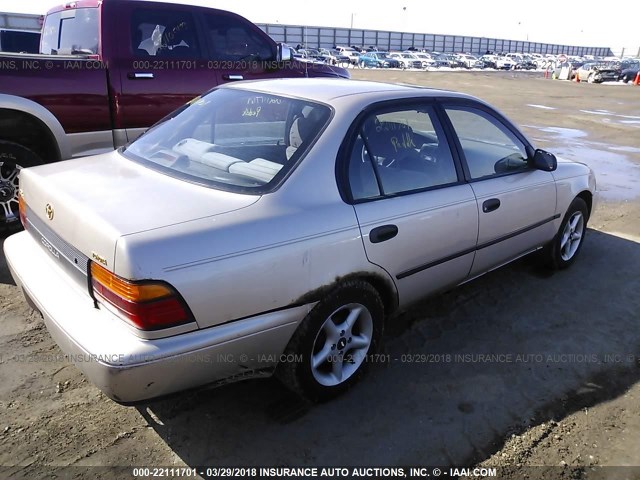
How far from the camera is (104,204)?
232cm

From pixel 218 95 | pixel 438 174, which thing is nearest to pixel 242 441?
pixel 438 174

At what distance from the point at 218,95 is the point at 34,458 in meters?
2.24

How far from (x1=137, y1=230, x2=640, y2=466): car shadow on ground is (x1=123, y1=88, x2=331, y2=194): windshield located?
1.08 m

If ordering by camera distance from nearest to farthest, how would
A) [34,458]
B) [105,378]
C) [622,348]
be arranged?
[105,378] < [34,458] < [622,348]

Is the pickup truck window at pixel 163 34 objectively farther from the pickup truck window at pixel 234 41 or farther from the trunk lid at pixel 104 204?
the trunk lid at pixel 104 204

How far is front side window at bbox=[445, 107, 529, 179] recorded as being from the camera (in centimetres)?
347

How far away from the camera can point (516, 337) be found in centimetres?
352

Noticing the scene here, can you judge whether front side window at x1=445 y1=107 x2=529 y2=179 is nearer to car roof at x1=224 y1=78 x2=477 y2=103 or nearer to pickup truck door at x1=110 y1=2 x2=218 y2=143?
car roof at x1=224 y1=78 x2=477 y2=103

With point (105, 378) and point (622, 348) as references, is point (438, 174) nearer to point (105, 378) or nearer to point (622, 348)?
point (622, 348)

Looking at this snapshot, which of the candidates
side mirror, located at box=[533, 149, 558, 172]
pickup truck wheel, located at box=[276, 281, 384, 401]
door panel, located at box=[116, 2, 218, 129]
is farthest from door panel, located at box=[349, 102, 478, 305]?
door panel, located at box=[116, 2, 218, 129]

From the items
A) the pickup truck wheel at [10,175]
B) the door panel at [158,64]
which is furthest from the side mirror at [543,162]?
the pickup truck wheel at [10,175]

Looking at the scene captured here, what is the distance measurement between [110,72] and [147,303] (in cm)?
365

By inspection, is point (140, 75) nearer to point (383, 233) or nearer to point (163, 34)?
point (163, 34)

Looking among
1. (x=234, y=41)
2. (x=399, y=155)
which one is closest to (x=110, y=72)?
(x=234, y=41)
